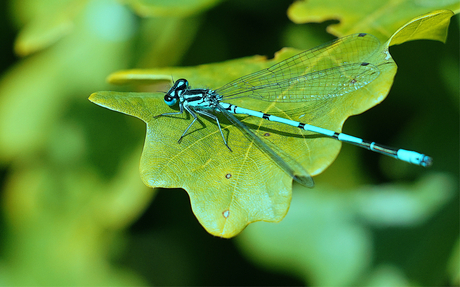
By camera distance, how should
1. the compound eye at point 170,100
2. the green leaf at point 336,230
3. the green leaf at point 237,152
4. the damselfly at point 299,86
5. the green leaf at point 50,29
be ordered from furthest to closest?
the green leaf at point 336,230 < the green leaf at point 50,29 < the compound eye at point 170,100 < the damselfly at point 299,86 < the green leaf at point 237,152

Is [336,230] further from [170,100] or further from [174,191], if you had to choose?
[170,100]

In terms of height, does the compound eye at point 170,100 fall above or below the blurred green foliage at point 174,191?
above

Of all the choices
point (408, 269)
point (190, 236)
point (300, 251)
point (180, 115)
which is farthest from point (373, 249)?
point (180, 115)

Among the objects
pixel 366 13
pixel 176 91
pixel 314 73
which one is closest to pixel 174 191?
pixel 176 91

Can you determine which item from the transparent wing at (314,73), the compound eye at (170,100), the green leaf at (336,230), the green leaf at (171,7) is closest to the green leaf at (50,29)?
the green leaf at (171,7)

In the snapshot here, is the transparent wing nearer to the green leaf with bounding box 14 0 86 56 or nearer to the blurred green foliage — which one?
the blurred green foliage

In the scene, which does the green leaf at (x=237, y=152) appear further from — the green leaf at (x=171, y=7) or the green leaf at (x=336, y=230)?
the green leaf at (x=336, y=230)
